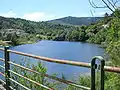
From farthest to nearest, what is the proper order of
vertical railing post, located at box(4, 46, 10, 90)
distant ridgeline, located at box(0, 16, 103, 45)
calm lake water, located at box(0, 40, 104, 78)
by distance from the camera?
distant ridgeline, located at box(0, 16, 103, 45) < calm lake water, located at box(0, 40, 104, 78) < vertical railing post, located at box(4, 46, 10, 90)

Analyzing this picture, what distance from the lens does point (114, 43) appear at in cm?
925

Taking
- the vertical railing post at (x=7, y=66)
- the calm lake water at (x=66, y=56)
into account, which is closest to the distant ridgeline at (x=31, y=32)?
the calm lake water at (x=66, y=56)

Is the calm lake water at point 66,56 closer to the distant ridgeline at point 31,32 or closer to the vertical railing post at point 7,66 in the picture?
the vertical railing post at point 7,66

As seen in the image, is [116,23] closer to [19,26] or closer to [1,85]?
[1,85]

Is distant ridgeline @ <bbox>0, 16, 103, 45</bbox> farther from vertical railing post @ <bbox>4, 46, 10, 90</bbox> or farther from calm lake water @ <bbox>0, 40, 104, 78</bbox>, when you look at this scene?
vertical railing post @ <bbox>4, 46, 10, 90</bbox>

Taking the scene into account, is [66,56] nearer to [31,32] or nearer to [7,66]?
[7,66]

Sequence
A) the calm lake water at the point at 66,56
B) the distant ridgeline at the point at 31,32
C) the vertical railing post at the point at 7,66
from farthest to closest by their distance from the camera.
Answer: the distant ridgeline at the point at 31,32 → the calm lake water at the point at 66,56 → the vertical railing post at the point at 7,66

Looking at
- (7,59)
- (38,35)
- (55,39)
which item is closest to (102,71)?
(7,59)

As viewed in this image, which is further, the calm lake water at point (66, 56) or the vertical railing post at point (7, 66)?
the calm lake water at point (66, 56)

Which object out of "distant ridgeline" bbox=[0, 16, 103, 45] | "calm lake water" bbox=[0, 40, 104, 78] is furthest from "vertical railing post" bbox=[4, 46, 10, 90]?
"distant ridgeline" bbox=[0, 16, 103, 45]

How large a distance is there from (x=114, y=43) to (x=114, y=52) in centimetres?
47

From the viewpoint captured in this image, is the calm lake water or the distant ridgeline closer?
the calm lake water

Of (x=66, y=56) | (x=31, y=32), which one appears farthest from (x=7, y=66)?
(x=31, y=32)

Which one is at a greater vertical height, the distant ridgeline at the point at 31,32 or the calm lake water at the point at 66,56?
the distant ridgeline at the point at 31,32
